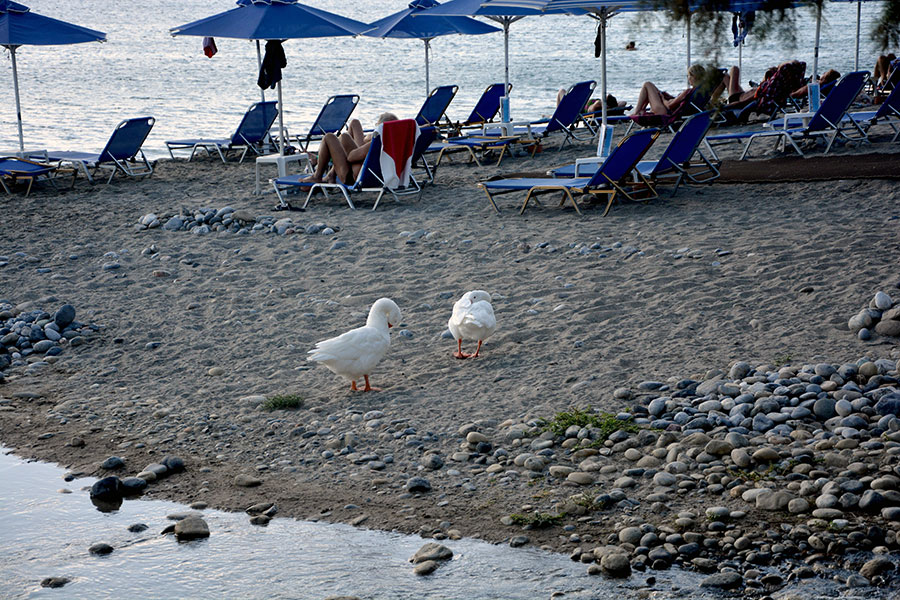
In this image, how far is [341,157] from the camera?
977 cm

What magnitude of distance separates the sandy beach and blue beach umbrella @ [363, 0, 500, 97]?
Answer: 544cm

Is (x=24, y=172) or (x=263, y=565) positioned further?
(x=24, y=172)

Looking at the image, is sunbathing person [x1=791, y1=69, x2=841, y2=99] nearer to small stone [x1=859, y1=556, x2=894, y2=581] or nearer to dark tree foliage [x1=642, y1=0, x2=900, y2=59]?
small stone [x1=859, y1=556, x2=894, y2=581]

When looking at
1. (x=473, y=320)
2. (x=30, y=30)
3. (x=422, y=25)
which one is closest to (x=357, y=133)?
(x=30, y=30)

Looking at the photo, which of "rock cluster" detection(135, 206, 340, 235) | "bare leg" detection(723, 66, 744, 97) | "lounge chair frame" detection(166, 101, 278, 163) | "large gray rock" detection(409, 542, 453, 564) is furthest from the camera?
"bare leg" detection(723, 66, 744, 97)

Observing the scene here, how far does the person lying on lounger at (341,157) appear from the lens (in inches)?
384

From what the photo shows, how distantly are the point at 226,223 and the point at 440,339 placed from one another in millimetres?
3952

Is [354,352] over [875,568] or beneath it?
over

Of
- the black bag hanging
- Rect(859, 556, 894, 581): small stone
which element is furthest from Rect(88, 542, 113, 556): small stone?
the black bag hanging

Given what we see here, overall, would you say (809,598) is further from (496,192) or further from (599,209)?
(496,192)

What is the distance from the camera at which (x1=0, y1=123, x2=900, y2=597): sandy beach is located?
13.5 feet

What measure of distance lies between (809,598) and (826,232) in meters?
4.50

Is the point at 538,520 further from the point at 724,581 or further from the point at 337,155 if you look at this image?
the point at 337,155

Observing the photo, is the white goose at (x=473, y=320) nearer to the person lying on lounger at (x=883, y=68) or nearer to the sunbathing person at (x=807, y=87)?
the sunbathing person at (x=807, y=87)
